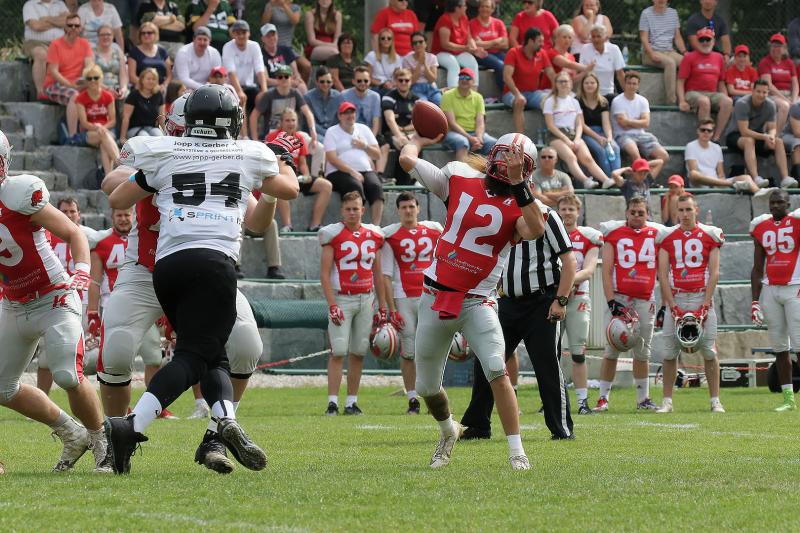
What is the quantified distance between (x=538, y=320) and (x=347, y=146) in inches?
283

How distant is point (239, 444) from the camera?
6.37m

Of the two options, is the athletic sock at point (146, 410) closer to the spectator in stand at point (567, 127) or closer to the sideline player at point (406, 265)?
the sideline player at point (406, 265)

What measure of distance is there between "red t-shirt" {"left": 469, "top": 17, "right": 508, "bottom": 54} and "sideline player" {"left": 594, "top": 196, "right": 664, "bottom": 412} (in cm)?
701

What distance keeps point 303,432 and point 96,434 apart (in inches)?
108

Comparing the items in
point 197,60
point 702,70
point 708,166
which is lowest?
point 708,166

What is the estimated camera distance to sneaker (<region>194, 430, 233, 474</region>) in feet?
21.6

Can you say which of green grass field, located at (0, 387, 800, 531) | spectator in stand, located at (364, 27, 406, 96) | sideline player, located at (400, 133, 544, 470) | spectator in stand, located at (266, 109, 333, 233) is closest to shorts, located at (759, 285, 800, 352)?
green grass field, located at (0, 387, 800, 531)

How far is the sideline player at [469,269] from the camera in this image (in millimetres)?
7164

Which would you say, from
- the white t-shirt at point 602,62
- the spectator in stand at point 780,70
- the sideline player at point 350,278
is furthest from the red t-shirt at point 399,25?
the sideline player at point 350,278

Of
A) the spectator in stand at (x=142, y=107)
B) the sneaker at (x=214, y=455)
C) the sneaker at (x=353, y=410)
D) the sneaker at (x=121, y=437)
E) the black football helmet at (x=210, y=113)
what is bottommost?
the sneaker at (x=353, y=410)

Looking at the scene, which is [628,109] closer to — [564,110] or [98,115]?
[564,110]

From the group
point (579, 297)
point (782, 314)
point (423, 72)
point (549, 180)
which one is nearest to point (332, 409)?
point (579, 297)

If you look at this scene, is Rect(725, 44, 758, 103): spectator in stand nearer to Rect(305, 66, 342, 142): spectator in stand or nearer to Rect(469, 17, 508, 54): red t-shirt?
Rect(469, 17, 508, 54): red t-shirt

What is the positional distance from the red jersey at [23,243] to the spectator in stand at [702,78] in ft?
44.5
